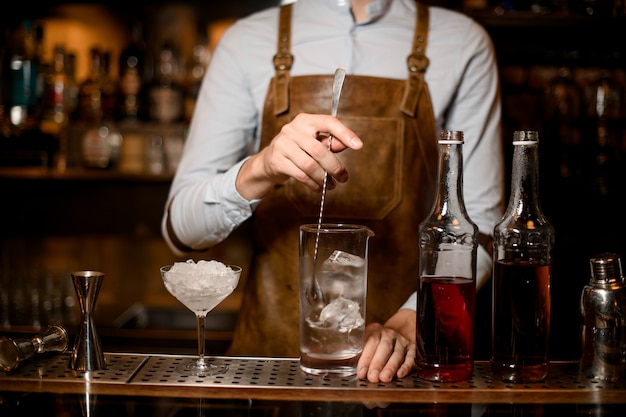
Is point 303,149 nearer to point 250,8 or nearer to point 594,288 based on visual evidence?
point 594,288

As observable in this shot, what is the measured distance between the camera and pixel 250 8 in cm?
289

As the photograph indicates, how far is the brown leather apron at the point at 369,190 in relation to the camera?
64.0 inches

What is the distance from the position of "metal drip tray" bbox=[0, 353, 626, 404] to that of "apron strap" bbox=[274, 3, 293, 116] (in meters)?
0.67

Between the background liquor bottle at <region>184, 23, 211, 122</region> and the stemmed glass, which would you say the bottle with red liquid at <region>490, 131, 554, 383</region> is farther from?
the background liquor bottle at <region>184, 23, 211, 122</region>

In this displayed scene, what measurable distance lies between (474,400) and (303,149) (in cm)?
42

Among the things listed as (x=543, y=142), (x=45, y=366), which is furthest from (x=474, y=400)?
(x=543, y=142)

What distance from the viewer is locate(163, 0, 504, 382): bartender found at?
1622 mm

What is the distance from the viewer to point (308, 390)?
1.02m

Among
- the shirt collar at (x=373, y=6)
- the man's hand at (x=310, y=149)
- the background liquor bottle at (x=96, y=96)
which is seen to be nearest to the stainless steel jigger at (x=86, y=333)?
the man's hand at (x=310, y=149)

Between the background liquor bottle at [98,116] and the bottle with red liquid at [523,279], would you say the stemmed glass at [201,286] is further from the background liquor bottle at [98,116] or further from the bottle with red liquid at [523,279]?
the background liquor bottle at [98,116]

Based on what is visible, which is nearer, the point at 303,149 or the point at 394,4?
the point at 303,149

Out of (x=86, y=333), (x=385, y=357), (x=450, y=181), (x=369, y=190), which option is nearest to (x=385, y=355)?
(x=385, y=357)

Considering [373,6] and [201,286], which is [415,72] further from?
[201,286]

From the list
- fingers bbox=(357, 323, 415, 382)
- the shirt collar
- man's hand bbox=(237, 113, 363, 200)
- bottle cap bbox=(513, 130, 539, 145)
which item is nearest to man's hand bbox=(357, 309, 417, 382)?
fingers bbox=(357, 323, 415, 382)
